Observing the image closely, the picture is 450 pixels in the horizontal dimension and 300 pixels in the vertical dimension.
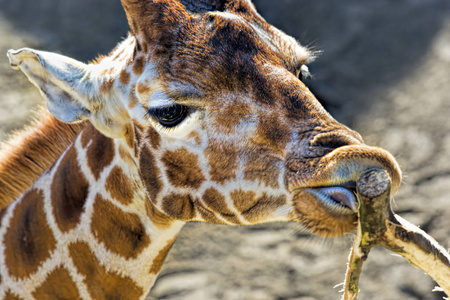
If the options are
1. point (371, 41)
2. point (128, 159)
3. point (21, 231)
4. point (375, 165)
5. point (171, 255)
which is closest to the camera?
point (375, 165)

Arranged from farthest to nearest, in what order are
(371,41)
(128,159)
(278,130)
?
(371,41), (128,159), (278,130)

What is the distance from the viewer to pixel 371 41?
7.26 m

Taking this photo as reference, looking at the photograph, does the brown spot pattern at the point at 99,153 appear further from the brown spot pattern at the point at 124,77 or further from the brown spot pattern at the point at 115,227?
the brown spot pattern at the point at 124,77

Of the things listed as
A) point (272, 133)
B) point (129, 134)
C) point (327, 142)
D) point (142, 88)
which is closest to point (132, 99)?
point (142, 88)

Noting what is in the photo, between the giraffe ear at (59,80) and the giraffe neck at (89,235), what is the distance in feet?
0.92

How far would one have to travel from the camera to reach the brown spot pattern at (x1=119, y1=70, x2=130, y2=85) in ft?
7.63

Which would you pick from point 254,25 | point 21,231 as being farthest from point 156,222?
point 254,25

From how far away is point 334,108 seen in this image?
6.59m

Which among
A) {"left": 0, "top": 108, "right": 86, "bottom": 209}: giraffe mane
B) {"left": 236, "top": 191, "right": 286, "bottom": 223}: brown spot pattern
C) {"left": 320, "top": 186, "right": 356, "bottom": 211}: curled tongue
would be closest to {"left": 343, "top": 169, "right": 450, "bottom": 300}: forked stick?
{"left": 320, "top": 186, "right": 356, "bottom": 211}: curled tongue

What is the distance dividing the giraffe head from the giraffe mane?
0.60 metres

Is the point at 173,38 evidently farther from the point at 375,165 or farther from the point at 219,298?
the point at 219,298

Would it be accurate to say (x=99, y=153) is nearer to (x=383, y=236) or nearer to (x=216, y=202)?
(x=216, y=202)

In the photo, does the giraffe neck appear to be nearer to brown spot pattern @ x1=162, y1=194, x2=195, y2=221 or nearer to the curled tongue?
brown spot pattern @ x1=162, y1=194, x2=195, y2=221

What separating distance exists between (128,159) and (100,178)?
0.70ft
